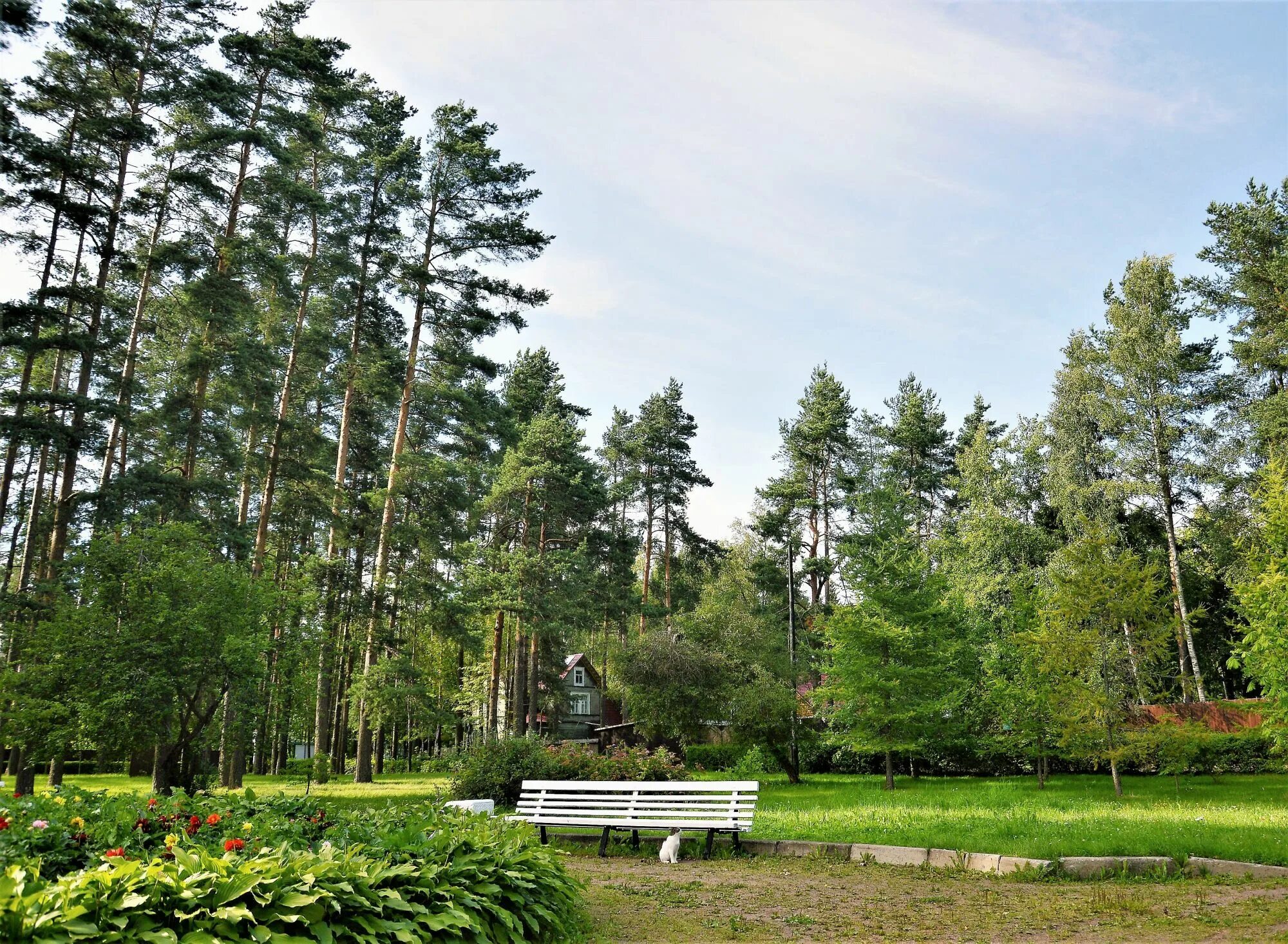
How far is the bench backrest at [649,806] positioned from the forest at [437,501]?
661cm

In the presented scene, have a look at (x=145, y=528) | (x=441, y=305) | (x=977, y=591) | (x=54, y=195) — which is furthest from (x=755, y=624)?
(x=54, y=195)

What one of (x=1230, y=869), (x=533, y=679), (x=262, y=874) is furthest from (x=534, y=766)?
(x=533, y=679)

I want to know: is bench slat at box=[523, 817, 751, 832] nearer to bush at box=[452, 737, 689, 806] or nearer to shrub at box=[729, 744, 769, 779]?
bush at box=[452, 737, 689, 806]

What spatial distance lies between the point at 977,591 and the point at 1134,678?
16.6 m

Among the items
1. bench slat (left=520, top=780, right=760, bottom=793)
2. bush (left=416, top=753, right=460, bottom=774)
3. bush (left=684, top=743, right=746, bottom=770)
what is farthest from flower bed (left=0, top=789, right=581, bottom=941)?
bush (left=684, top=743, right=746, bottom=770)

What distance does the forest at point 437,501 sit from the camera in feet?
54.4

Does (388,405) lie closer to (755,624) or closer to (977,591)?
(755,624)

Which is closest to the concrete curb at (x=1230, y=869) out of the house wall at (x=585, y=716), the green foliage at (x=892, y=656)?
the green foliage at (x=892, y=656)

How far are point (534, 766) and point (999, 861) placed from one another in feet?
27.2

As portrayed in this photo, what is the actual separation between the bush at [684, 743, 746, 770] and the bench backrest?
69.4ft

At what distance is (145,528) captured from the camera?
53.8 ft

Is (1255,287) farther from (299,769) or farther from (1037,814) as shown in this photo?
(299,769)

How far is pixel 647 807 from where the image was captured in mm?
11305

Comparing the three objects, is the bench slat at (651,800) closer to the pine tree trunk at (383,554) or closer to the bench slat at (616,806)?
the bench slat at (616,806)
